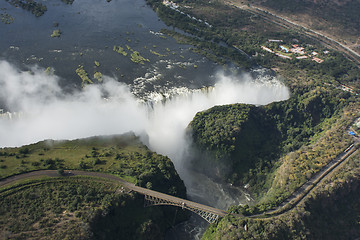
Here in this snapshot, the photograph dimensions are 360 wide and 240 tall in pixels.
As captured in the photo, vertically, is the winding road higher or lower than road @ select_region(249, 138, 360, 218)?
lower

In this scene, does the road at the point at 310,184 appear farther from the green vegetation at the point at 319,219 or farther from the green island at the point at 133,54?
the green island at the point at 133,54

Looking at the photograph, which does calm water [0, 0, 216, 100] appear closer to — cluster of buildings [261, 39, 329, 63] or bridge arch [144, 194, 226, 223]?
cluster of buildings [261, 39, 329, 63]

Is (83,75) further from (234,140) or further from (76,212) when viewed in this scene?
(76,212)

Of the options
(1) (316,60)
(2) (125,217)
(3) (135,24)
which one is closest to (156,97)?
(2) (125,217)

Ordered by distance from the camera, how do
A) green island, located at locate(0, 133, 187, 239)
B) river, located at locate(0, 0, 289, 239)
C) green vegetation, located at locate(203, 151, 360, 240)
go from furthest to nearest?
river, located at locate(0, 0, 289, 239) < green vegetation, located at locate(203, 151, 360, 240) < green island, located at locate(0, 133, 187, 239)

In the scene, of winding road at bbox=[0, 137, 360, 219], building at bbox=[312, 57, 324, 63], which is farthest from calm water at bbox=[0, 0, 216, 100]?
building at bbox=[312, 57, 324, 63]

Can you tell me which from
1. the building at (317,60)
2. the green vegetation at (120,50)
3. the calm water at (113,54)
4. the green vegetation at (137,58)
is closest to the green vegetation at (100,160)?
the calm water at (113,54)

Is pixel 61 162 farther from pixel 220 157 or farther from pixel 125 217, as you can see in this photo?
pixel 220 157
